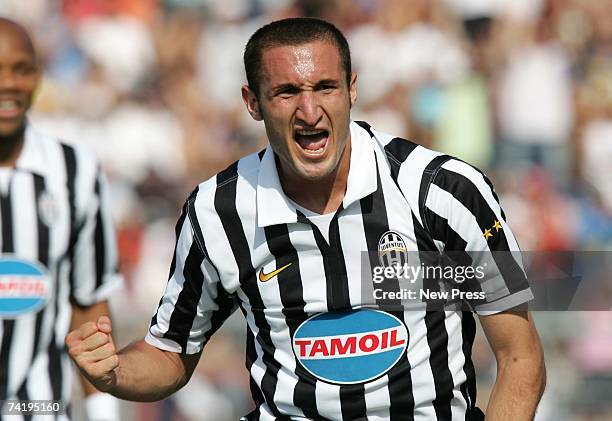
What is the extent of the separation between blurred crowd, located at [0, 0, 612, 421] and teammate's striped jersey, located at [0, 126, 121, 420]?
2.49 meters

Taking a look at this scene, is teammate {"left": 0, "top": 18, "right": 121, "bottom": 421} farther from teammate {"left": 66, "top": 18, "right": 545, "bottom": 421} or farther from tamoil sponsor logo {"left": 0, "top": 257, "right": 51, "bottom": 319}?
teammate {"left": 66, "top": 18, "right": 545, "bottom": 421}

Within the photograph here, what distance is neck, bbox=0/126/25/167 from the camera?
4.46 metres

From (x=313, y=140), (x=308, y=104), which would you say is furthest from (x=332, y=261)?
(x=308, y=104)

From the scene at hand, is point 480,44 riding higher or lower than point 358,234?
higher

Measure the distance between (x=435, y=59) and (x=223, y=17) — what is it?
1715 mm

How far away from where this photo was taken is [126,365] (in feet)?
10.9

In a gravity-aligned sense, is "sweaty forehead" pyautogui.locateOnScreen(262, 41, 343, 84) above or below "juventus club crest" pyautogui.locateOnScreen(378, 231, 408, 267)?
above

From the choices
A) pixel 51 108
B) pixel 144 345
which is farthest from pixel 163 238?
pixel 144 345

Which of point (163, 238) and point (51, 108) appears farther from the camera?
point (51, 108)

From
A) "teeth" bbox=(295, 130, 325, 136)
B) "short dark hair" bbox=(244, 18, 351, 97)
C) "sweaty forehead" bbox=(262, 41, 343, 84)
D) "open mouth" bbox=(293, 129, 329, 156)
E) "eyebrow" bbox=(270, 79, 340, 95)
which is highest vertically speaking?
"short dark hair" bbox=(244, 18, 351, 97)

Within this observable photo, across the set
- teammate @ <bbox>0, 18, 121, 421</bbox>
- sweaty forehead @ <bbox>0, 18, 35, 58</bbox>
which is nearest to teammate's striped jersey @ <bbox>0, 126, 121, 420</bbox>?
teammate @ <bbox>0, 18, 121, 421</bbox>

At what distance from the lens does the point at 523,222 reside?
23.7 ft

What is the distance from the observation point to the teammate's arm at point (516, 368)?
3.08 meters

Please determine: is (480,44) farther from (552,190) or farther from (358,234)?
(358,234)
